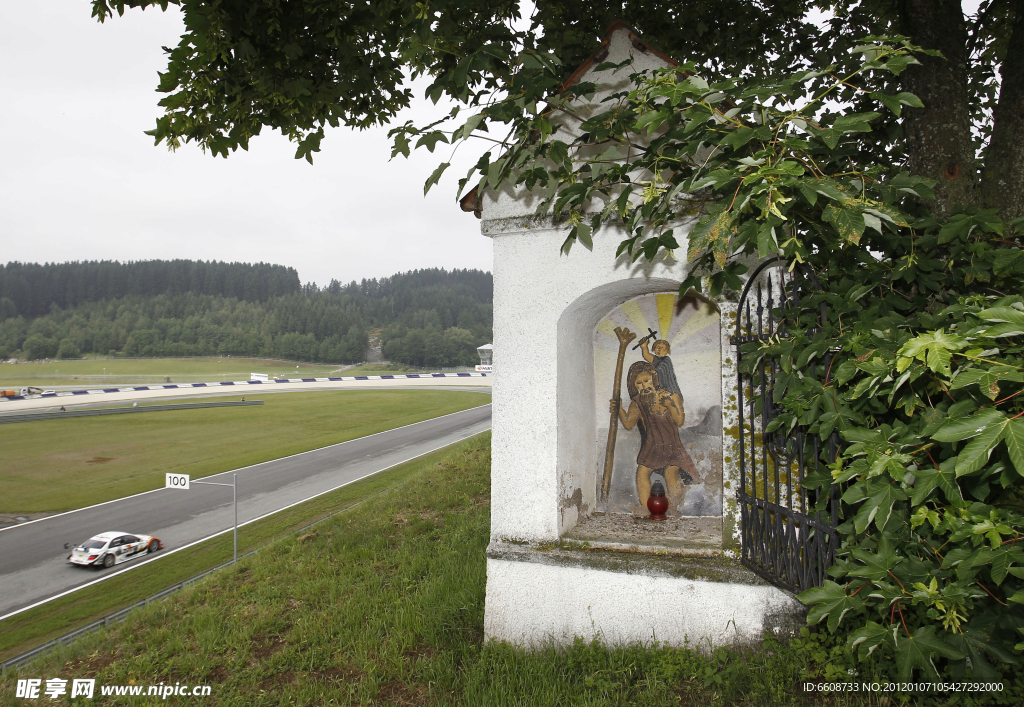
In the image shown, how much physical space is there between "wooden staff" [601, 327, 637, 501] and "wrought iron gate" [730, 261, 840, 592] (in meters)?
1.24

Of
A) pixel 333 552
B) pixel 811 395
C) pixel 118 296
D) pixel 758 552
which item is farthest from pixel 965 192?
pixel 118 296

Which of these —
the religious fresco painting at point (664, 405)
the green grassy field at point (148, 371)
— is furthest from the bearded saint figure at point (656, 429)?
the green grassy field at point (148, 371)

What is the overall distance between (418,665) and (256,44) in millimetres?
5185

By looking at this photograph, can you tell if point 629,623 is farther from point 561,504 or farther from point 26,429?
point 26,429

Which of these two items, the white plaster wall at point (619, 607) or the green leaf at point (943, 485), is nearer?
the green leaf at point (943, 485)

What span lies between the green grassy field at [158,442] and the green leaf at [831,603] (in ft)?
83.5

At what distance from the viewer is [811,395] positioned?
266 centimetres

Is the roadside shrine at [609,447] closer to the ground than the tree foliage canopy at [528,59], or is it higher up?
closer to the ground

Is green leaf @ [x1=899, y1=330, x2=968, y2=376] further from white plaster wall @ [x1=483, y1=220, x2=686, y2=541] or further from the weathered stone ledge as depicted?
the weathered stone ledge

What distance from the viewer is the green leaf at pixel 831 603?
6.95ft

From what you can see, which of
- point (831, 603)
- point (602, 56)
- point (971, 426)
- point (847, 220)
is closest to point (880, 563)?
point (831, 603)

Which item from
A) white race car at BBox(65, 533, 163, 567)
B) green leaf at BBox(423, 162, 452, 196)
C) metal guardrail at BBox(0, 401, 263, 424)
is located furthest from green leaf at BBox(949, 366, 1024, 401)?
metal guardrail at BBox(0, 401, 263, 424)

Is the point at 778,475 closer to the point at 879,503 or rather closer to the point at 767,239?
the point at 879,503

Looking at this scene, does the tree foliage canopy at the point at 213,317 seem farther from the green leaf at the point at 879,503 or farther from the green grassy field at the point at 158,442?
the green leaf at the point at 879,503
